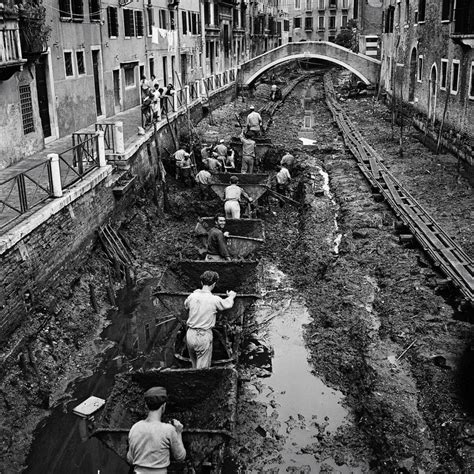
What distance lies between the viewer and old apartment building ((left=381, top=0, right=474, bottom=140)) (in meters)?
23.3

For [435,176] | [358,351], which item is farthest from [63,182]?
[435,176]

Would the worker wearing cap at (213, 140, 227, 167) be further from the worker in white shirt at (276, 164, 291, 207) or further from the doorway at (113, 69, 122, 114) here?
the doorway at (113, 69, 122, 114)

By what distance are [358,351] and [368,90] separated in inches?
1526

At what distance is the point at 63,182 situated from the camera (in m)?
13.5

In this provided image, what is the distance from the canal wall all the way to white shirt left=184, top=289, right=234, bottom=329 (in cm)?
310

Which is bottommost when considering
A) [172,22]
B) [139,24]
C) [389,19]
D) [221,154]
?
[221,154]

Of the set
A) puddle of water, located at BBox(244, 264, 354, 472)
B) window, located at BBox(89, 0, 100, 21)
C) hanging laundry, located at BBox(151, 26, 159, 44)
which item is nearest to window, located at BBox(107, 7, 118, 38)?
window, located at BBox(89, 0, 100, 21)

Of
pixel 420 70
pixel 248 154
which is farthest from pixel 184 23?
pixel 248 154

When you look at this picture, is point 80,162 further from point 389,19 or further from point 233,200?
point 389,19

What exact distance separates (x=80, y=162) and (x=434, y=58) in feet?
68.0

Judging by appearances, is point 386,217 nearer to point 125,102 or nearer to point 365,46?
point 125,102

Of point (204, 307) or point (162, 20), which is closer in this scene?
point (204, 307)

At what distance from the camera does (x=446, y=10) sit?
26.7 meters

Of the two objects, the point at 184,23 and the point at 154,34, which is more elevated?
the point at 184,23
